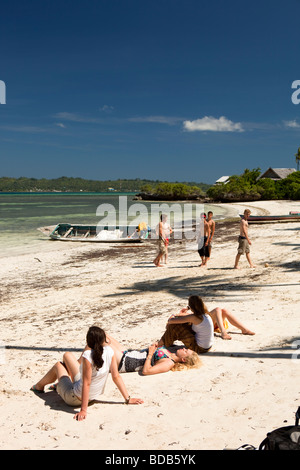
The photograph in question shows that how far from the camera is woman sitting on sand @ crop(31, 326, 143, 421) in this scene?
4.27 meters

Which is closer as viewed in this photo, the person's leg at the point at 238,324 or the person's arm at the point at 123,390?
the person's arm at the point at 123,390

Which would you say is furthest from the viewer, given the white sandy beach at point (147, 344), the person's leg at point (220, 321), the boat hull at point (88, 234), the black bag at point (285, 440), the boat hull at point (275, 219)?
the boat hull at point (275, 219)

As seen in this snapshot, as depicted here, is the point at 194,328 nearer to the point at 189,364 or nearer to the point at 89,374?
the point at 189,364

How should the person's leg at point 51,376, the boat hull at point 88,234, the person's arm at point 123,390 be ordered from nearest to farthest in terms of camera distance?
the person's arm at point 123,390
the person's leg at point 51,376
the boat hull at point 88,234

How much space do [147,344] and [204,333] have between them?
1.11m

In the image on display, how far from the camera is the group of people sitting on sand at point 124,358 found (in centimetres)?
430

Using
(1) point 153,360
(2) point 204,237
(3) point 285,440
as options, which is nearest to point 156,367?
(1) point 153,360

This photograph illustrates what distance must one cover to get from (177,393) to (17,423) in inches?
74.3

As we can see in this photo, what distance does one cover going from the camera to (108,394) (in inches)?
189

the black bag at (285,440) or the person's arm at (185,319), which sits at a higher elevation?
the person's arm at (185,319)

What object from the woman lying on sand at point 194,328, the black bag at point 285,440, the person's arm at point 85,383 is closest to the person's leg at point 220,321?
the woman lying on sand at point 194,328

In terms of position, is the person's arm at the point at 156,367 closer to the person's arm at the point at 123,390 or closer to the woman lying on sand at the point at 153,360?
the woman lying on sand at the point at 153,360

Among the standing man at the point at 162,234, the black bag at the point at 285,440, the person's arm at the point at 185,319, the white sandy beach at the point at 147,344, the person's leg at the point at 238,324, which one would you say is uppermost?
the standing man at the point at 162,234

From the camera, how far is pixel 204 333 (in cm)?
561
